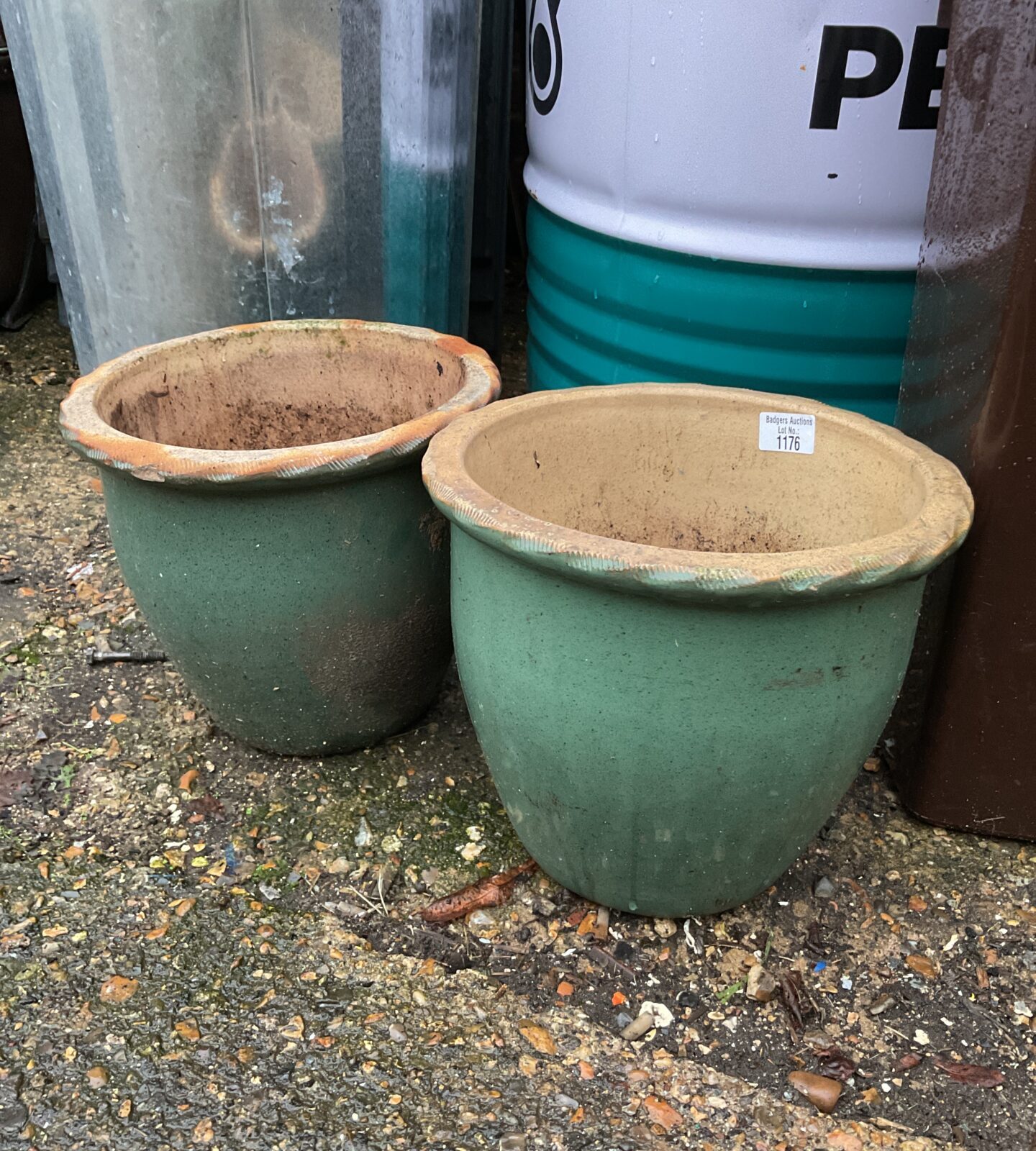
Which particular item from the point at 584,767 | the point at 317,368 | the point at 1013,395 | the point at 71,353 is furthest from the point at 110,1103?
the point at 71,353

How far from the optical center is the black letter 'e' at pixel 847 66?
70.1 inches

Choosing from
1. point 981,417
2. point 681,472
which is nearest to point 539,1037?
point 681,472

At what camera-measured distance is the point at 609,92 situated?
201 cm

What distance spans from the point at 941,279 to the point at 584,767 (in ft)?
2.97

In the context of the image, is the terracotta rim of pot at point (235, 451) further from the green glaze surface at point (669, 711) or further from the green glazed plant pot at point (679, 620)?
the green glaze surface at point (669, 711)

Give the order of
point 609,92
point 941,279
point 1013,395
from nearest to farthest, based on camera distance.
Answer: point 1013,395 → point 941,279 → point 609,92

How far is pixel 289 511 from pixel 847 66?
1136 mm

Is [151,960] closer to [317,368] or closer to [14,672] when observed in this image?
[14,672]

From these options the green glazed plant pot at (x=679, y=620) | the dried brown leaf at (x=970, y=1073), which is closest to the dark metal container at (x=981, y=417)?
the green glazed plant pot at (x=679, y=620)

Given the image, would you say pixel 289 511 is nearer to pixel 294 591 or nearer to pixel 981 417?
pixel 294 591

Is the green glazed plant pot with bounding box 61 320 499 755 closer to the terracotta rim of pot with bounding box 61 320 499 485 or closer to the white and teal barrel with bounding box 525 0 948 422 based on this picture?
the terracotta rim of pot with bounding box 61 320 499 485

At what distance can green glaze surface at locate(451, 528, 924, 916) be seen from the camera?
1.33 m

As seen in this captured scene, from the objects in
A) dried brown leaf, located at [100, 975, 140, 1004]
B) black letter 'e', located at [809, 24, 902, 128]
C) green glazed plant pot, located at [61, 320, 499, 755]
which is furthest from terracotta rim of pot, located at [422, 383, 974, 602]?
dried brown leaf, located at [100, 975, 140, 1004]

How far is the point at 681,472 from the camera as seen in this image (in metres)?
1.84
